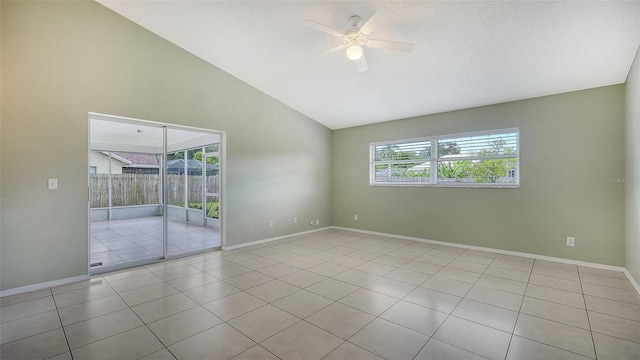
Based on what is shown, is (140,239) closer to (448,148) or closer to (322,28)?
(322,28)

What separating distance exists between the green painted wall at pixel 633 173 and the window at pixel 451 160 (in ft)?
3.92

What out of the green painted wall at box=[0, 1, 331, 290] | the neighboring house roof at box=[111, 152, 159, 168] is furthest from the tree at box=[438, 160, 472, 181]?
the neighboring house roof at box=[111, 152, 159, 168]

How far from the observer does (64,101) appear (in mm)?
3221

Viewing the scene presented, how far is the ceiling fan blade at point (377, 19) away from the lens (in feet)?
7.34

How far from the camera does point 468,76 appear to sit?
379cm

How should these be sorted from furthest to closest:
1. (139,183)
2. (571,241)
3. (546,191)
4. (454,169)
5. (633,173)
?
(454,169) → (139,183) → (546,191) → (571,241) → (633,173)

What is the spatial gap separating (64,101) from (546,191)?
6.65 meters

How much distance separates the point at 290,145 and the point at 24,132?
153 inches

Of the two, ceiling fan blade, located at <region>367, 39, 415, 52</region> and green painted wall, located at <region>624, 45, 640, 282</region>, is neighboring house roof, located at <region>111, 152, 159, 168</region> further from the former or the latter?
green painted wall, located at <region>624, 45, 640, 282</region>

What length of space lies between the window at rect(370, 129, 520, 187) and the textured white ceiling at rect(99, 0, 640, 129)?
2.14 ft

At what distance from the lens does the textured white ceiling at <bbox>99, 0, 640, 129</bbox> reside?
8.77 feet

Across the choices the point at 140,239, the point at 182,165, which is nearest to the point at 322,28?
the point at 182,165

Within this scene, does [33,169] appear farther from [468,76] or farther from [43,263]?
[468,76]

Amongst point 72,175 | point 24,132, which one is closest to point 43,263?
point 72,175
